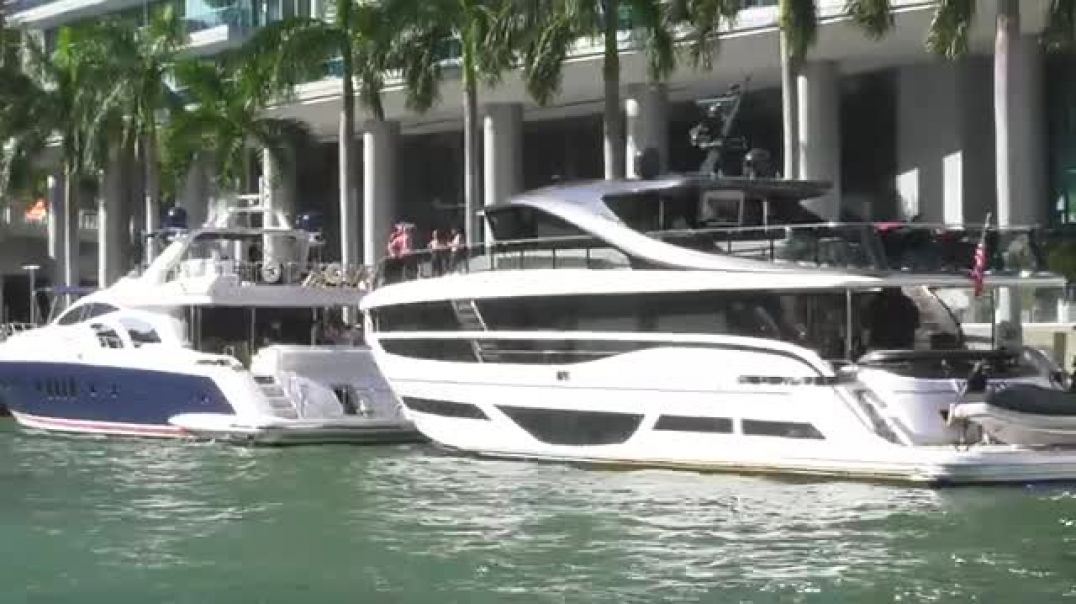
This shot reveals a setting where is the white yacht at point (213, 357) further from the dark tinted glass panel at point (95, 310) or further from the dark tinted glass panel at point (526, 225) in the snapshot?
the dark tinted glass panel at point (526, 225)

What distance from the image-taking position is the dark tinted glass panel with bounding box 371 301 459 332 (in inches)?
1003

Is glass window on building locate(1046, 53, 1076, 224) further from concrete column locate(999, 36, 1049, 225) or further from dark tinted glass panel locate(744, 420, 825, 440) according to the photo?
dark tinted glass panel locate(744, 420, 825, 440)

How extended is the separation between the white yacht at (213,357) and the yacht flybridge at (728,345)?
2928mm

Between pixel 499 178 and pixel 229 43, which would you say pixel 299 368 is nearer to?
pixel 499 178

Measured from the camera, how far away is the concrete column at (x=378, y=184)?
168 feet

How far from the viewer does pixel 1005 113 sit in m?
29.5

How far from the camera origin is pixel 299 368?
2866cm

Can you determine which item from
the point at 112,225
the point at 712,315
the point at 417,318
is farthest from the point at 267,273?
the point at 112,225

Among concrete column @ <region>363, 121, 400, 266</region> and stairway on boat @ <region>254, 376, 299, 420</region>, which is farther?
concrete column @ <region>363, 121, 400, 266</region>

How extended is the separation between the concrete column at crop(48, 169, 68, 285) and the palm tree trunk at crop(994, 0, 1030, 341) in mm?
37799

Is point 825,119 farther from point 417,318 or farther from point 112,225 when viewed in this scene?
point 112,225

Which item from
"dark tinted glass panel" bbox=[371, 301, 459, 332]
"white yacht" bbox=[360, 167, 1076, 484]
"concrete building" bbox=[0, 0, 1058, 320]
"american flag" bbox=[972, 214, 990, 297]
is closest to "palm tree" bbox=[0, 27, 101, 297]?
"concrete building" bbox=[0, 0, 1058, 320]

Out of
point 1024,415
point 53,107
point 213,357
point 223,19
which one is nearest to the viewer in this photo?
point 1024,415

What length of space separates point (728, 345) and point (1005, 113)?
1002 centimetres
